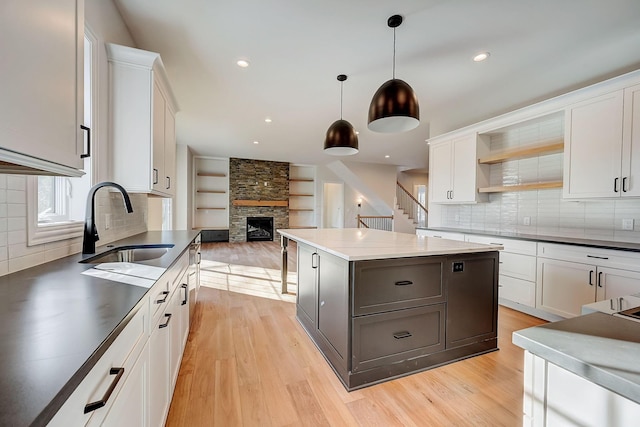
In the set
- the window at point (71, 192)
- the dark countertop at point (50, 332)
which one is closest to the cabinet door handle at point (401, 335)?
the dark countertop at point (50, 332)

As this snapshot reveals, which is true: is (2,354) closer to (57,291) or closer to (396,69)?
(57,291)

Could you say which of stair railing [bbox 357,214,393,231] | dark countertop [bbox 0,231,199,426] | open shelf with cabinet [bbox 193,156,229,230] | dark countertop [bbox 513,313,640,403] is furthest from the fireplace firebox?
dark countertop [bbox 513,313,640,403]

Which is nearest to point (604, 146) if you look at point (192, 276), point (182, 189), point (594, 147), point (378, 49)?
point (594, 147)

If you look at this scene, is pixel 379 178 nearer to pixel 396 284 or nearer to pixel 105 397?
pixel 396 284

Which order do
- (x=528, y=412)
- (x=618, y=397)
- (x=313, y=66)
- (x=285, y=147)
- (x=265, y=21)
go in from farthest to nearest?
(x=285, y=147) < (x=313, y=66) < (x=265, y=21) < (x=528, y=412) < (x=618, y=397)

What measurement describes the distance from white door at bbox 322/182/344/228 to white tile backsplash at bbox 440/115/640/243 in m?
6.28

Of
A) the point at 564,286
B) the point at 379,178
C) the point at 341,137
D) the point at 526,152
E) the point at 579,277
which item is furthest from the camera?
the point at 379,178

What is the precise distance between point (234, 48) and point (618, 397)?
3.34m

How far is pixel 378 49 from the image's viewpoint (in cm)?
268

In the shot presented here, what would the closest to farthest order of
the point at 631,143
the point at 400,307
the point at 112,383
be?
1. the point at 112,383
2. the point at 400,307
3. the point at 631,143

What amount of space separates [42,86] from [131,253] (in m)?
1.53

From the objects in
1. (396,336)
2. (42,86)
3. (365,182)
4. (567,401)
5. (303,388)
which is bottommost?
(303,388)

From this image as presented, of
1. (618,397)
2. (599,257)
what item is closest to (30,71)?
(618,397)

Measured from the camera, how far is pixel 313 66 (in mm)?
3039
